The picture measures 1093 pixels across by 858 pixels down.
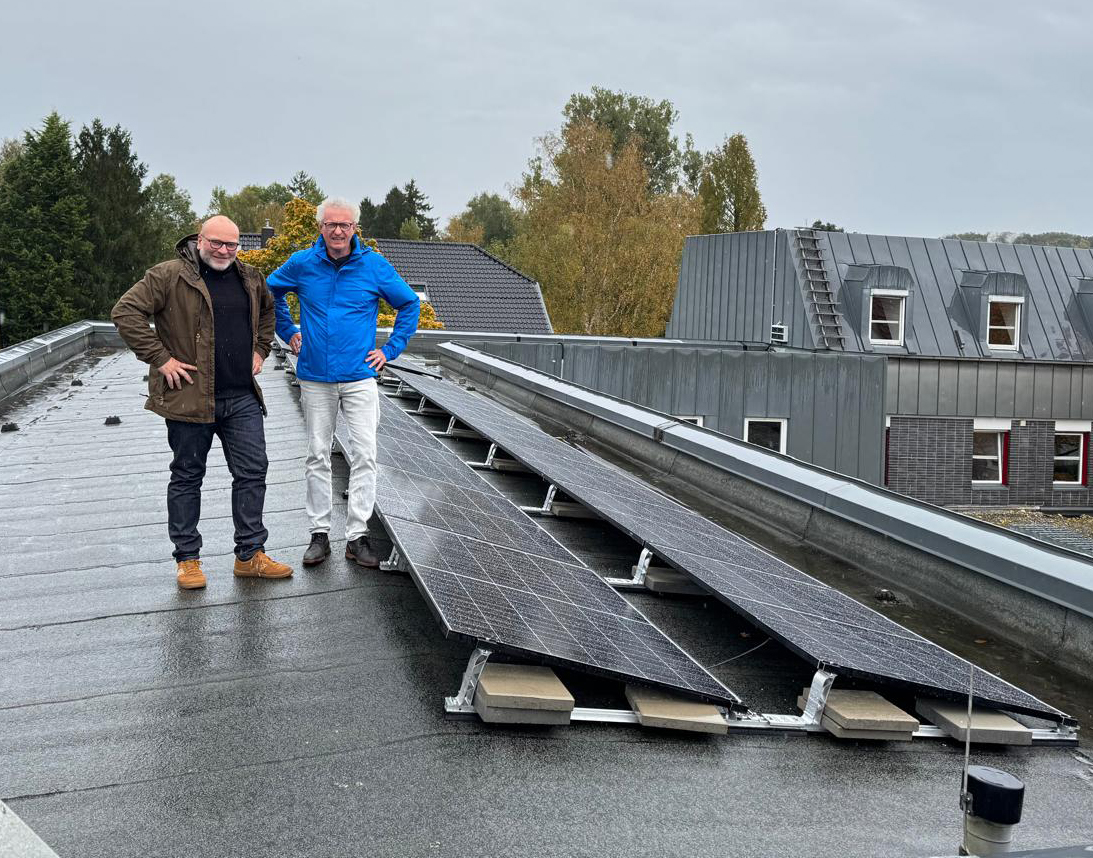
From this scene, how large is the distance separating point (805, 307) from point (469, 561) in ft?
93.8

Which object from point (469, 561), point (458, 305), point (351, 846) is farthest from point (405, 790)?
point (458, 305)

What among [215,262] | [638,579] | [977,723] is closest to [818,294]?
[638,579]

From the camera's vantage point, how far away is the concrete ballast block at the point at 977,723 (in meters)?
4.52

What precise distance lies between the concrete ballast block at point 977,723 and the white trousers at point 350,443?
2809 mm

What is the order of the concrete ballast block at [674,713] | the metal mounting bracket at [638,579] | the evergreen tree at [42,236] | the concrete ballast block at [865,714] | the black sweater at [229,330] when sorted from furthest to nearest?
the evergreen tree at [42,236]
the metal mounting bracket at [638,579]
the black sweater at [229,330]
the concrete ballast block at [865,714]
the concrete ballast block at [674,713]

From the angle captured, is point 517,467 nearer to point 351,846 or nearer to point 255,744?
point 255,744

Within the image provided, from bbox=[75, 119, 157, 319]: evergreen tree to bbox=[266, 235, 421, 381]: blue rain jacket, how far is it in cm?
5260

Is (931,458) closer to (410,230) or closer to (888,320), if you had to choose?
(888,320)

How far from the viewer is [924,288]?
1323 inches

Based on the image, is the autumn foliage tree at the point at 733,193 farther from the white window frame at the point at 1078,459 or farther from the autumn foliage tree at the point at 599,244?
the white window frame at the point at 1078,459

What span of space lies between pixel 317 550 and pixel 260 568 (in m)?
0.36

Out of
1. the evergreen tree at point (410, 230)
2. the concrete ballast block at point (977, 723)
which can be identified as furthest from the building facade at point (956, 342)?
the evergreen tree at point (410, 230)

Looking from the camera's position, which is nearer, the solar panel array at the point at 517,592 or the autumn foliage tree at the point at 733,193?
the solar panel array at the point at 517,592

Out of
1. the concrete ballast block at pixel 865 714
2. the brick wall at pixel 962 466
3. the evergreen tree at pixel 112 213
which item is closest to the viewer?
the concrete ballast block at pixel 865 714
